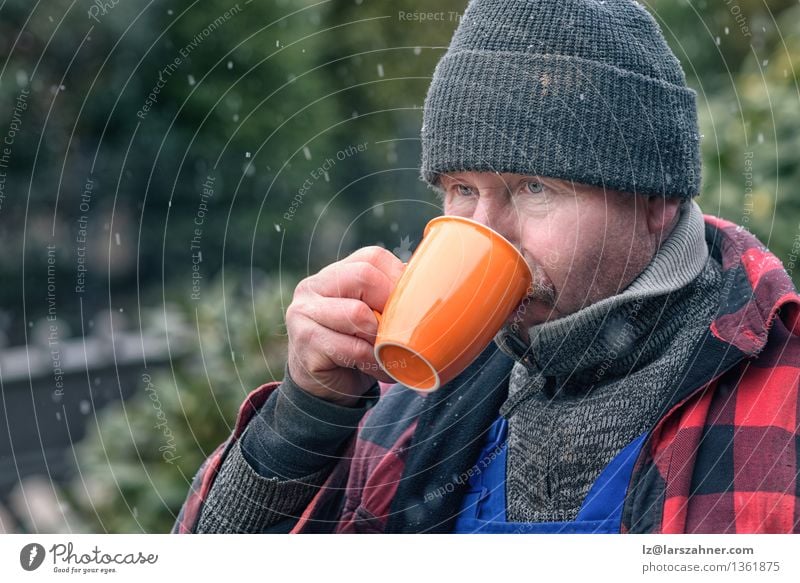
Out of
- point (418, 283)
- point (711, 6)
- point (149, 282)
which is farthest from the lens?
point (149, 282)

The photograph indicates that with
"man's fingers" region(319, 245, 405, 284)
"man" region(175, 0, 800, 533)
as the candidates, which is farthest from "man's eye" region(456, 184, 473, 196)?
"man's fingers" region(319, 245, 405, 284)

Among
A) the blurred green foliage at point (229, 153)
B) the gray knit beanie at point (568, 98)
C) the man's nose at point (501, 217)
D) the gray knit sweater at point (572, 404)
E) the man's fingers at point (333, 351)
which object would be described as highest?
the gray knit beanie at point (568, 98)

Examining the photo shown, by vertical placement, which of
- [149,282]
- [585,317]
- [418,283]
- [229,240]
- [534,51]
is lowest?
[149,282]

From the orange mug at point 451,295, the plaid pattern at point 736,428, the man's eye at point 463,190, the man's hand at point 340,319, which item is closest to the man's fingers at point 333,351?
the man's hand at point 340,319

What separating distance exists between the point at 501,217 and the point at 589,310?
0.15 meters

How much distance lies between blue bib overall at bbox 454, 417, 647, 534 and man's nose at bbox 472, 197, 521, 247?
268 mm

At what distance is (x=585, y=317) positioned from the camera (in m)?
1.08

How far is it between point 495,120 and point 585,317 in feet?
0.82

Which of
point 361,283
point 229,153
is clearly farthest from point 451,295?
point 229,153

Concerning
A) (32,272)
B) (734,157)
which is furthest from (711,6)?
(32,272)

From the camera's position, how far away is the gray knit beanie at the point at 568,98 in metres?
1.07

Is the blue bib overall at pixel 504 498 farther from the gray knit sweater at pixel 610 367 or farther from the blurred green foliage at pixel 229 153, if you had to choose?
the blurred green foliage at pixel 229 153

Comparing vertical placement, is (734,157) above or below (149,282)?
above
